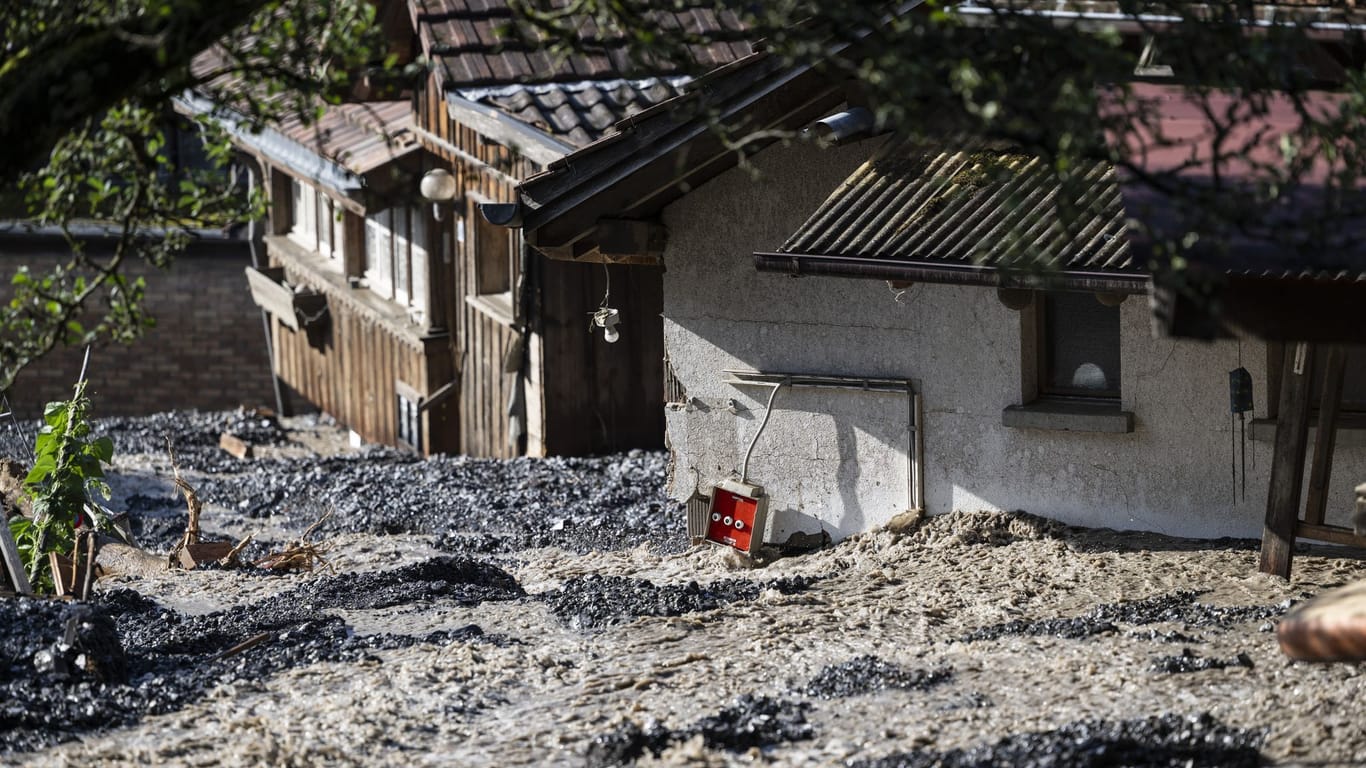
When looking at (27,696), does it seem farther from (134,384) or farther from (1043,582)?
(134,384)

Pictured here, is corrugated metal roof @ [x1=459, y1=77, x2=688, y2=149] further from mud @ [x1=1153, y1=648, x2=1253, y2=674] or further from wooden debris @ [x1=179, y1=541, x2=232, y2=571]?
mud @ [x1=1153, y1=648, x2=1253, y2=674]

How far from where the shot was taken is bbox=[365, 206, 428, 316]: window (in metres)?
16.6

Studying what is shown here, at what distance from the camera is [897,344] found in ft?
33.0

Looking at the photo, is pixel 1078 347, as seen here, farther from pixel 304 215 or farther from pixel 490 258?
pixel 304 215

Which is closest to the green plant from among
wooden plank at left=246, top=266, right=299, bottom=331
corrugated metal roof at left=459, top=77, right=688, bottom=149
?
corrugated metal roof at left=459, top=77, right=688, bottom=149

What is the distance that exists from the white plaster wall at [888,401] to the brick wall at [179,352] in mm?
13446

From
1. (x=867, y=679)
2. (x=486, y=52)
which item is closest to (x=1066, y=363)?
(x=867, y=679)

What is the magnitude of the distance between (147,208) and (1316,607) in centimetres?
506

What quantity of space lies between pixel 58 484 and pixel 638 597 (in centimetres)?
377

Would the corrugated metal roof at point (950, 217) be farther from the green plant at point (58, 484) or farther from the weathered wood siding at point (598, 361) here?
the weathered wood siding at point (598, 361)

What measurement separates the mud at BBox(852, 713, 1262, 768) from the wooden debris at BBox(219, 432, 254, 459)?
14231mm

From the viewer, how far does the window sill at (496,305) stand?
48.4 ft

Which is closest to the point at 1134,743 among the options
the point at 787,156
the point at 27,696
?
the point at 27,696

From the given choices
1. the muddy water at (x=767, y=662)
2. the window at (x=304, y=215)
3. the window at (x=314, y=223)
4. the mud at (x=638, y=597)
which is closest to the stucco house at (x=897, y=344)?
the muddy water at (x=767, y=662)
